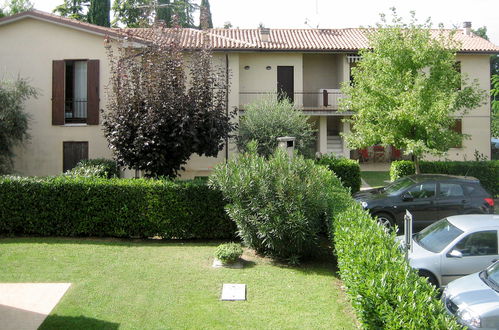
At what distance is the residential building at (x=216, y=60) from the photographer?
18.9 metres

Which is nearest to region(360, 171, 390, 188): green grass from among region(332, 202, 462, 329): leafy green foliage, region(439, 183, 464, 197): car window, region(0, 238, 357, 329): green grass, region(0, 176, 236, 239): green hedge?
region(439, 183, 464, 197): car window

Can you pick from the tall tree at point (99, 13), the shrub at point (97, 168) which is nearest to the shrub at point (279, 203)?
the shrub at point (97, 168)

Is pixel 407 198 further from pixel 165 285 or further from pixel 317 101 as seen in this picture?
pixel 317 101

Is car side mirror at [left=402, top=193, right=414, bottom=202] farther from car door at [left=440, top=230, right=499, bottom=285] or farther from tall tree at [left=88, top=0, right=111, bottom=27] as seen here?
tall tree at [left=88, top=0, right=111, bottom=27]

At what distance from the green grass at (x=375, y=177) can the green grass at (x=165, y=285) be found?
38.1ft

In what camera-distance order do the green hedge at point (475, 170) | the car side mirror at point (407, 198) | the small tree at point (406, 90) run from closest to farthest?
the car side mirror at point (407, 198), the small tree at point (406, 90), the green hedge at point (475, 170)

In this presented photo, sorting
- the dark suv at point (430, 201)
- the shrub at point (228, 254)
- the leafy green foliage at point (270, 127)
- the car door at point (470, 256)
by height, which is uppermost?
the leafy green foliage at point (270, 127)

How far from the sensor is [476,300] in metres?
6.73

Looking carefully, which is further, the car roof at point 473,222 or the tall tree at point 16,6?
the tall tree at point 16,6

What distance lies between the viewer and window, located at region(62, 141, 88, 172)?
19391 millimetres

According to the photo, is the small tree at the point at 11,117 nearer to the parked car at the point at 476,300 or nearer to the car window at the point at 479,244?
the car window at the point at 479,244

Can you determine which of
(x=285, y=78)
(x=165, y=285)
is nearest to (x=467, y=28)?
(x=285, y=78)

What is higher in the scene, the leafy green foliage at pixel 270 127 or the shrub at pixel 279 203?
the leafy green foliage at pixel 270 127

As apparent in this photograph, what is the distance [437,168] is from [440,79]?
3.69m
